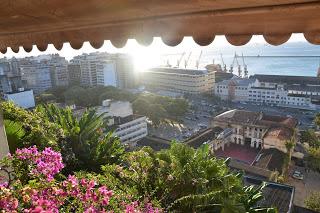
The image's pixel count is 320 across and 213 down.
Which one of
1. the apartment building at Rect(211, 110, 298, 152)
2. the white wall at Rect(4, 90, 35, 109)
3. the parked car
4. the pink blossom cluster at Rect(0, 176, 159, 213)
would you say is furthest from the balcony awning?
the white wall at Rect(4, 90, 35, 109)

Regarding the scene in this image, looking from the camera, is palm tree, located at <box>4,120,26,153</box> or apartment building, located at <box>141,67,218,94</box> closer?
palm tree, located at <box>4,120,26,153</box>

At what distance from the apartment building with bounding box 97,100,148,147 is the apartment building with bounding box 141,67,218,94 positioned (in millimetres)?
21068

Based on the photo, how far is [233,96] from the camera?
36844 mm

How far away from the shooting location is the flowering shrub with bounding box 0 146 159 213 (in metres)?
2.09

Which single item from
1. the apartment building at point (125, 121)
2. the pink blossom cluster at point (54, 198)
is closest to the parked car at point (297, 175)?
the apartment building at point (125, 121)

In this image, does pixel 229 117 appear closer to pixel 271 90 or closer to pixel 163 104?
pixel 163 104

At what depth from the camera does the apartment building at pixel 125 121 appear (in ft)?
61.6

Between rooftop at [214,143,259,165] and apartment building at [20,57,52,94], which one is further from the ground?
apartment building at [20,57,52,94]

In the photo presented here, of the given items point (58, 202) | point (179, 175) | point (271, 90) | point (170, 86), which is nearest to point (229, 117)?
point (271, 90)

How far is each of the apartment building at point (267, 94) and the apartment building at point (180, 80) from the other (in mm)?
2990

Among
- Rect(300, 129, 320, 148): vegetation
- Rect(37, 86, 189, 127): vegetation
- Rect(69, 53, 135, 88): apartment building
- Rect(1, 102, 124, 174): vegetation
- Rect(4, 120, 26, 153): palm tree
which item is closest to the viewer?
Rect(4, 120, 26, 153): palm tree

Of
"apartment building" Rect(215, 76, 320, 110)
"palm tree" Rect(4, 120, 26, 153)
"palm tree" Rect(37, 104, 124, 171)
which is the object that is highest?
"palm tree" Rect(4, 120, 26, 153)

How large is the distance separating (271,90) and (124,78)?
68.8ft

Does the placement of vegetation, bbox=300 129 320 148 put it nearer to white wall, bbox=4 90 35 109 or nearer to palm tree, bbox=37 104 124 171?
palm tree, bbox=37 104 124 171
